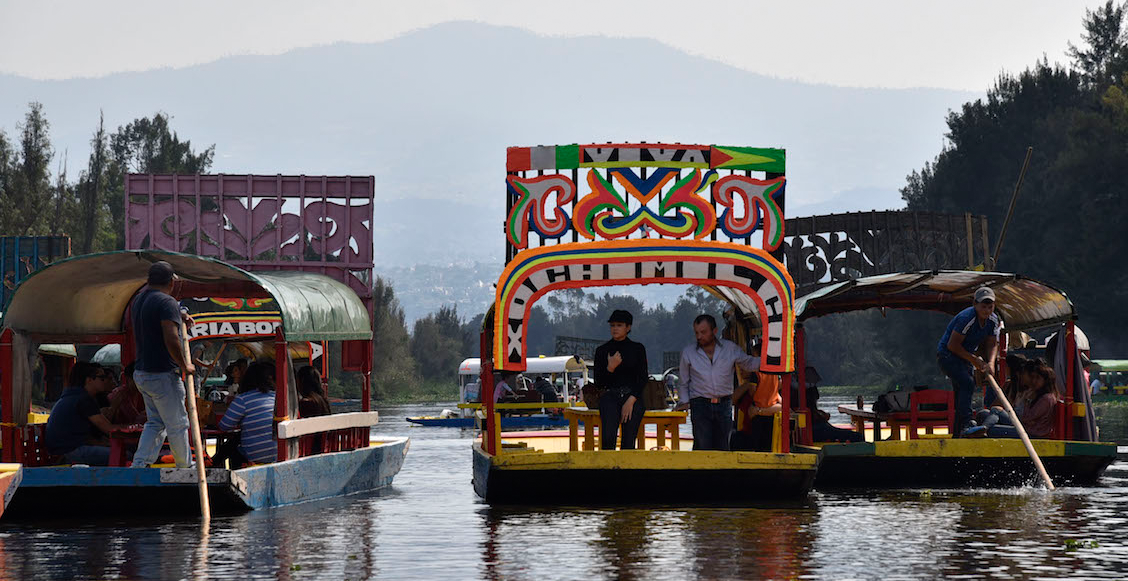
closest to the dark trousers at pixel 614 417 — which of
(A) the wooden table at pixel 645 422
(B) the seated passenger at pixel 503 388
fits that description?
(A) the wooden table at pixel 645 422

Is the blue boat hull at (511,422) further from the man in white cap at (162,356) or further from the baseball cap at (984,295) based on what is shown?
the man in white cap at (162,356)

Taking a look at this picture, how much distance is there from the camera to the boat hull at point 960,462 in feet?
62.0

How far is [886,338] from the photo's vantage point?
93.9 m

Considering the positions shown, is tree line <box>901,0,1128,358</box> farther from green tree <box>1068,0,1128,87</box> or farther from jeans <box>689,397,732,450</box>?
jeans <box>689,397,732,450</box>

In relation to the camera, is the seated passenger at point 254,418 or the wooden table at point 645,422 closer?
the seated passenger at point 254,418

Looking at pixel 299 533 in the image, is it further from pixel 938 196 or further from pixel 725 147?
pixel 938 196

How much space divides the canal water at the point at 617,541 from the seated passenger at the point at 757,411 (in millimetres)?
820

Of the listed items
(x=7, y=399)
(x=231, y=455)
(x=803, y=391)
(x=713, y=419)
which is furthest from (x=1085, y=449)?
(x=7, y=399)

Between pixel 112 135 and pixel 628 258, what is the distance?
101689mm

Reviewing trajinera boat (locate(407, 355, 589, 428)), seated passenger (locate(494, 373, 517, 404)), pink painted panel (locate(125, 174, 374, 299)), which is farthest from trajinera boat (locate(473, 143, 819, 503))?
seated passenger (locate(494, 373, 517, 404))

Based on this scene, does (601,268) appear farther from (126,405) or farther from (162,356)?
(126,405)

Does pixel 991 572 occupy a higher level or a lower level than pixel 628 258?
lower

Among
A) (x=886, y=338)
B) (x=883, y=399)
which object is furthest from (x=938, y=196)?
(x=883, y=399)

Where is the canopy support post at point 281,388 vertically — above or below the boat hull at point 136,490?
above
